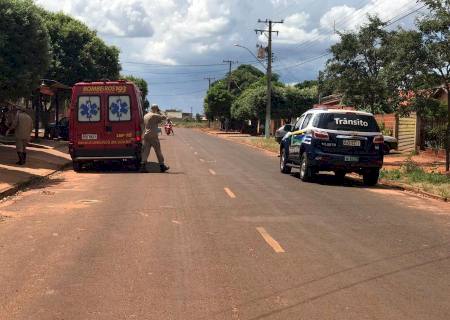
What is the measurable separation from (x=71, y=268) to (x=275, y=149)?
2902 centimetres

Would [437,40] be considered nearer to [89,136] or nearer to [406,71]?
[406,71]

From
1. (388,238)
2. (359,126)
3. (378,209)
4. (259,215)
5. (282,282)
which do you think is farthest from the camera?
(359,126)

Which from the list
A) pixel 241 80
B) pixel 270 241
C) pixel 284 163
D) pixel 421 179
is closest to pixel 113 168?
pixel 284 163

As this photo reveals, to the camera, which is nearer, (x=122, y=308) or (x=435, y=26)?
(x=122, y=308)

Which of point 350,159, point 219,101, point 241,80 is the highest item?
point 241,80

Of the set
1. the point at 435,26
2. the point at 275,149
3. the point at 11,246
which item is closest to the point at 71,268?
the point at 11,246

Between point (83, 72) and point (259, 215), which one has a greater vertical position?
point (83, 72)

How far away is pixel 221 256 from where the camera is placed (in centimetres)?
737

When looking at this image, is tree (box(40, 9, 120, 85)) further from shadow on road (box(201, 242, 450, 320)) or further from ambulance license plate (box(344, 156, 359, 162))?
shadow on road (box(201, 242, 450, 320))

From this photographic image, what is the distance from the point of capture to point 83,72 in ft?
120

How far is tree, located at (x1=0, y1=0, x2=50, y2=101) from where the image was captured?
755 inches

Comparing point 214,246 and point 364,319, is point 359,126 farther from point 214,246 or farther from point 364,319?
point 364,319

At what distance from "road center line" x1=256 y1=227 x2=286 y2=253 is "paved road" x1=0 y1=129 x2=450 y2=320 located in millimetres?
14

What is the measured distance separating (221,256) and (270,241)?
114 centimetres
